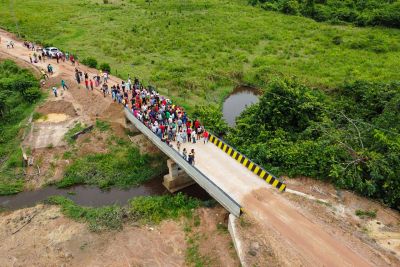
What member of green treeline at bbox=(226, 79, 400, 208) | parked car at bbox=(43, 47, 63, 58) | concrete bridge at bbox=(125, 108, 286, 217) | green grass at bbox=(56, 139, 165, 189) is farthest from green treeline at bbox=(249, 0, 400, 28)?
green grass at bbox=(56, 139, 165, 189)

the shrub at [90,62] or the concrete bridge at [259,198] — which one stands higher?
the shrub at [90,62]

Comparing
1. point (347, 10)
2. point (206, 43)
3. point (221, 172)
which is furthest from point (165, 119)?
point (347, 10)

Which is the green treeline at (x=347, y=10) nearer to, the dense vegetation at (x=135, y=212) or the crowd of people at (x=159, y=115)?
the crowd of people at (x=159, y=115)

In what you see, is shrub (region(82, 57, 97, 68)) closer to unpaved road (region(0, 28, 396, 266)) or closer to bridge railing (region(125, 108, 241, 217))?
bridge railing (region(125, 108, 241, 217))

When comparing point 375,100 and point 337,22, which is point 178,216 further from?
point 337,22

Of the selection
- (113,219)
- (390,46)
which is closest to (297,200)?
(113,219)

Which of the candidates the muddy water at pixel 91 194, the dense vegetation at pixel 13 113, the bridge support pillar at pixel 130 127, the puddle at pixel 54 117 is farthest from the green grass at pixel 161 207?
the puddle at pixel 54 117
